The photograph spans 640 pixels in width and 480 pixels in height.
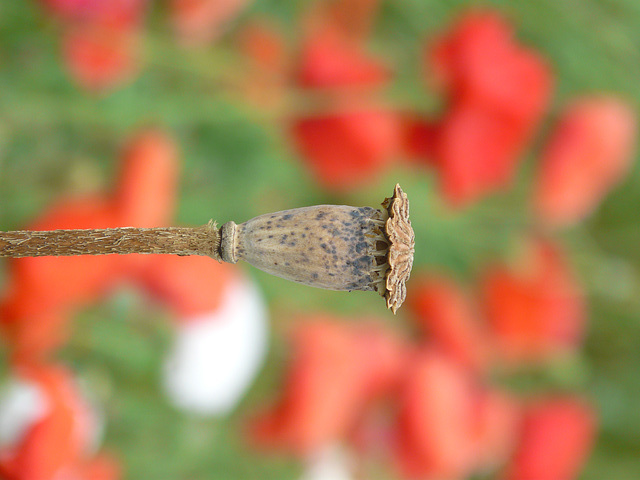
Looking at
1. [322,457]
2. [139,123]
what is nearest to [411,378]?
[322,457]

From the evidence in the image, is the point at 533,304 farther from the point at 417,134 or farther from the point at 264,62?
the point at 264,62

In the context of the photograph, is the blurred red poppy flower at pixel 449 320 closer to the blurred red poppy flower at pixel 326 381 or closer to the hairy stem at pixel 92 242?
the blurred red poppy flower at pixel 326 381

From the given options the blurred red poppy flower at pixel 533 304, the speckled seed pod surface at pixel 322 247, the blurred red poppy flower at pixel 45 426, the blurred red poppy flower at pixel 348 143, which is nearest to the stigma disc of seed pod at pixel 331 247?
the speckled seed pod surface at pixel 322 247

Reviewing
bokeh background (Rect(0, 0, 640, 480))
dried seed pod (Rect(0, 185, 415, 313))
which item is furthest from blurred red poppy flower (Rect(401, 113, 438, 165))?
dried seed pod (Rect(0, 185, 415, 313))

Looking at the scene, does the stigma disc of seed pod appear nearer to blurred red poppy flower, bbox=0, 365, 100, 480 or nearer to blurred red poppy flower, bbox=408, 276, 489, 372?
blurred red poppy flower, bbox=0, 365, 100, 480

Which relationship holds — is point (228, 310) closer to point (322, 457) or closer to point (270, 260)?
point (322, 457)

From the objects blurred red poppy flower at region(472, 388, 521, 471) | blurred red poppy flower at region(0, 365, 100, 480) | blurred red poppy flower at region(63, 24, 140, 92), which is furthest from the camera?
blurred red poppy flower at region(472, 388, 521, 471)
